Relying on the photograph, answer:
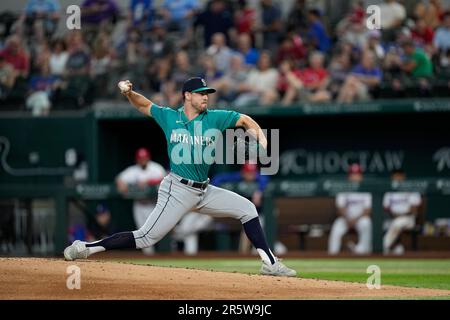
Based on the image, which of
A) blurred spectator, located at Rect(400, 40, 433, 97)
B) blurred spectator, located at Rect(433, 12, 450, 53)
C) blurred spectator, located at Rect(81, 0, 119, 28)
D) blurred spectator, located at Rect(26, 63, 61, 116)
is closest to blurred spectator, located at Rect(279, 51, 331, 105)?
blurred spectator, located at Rect(400, 40, 433, 97)

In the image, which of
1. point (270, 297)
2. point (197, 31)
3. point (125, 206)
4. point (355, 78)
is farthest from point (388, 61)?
point (270, 297)

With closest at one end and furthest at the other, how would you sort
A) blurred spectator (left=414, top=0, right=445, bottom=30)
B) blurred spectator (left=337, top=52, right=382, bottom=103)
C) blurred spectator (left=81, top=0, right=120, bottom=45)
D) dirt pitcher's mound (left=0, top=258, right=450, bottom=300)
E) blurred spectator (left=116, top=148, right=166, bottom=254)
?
dirt pitcher's mound (left=0, top=258, right=450, bottom=300), blurred spectator (left=337, top=52, right=382, bottom=103), blurred spectator (left=116, top=148, right=166, bottom=254), blurred spectator (left=414, top=0, right=445, bottom=30), blurred spectator (left=81, top=0, right=120, bottom=45)

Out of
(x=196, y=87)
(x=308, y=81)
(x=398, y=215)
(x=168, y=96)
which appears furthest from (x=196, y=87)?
(x=168, y=96)

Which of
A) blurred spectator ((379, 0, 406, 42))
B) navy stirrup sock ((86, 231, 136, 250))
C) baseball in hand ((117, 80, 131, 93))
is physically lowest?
navy stirrup sock ((86, 231, 136, 250))

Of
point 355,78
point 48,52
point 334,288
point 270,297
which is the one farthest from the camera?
point 48,52

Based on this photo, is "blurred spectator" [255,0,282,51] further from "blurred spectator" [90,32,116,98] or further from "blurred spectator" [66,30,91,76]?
Result: "blurred spectator" [66,30,91,76]

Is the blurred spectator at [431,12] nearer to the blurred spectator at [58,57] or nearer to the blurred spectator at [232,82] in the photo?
the blurred spectator at [232,82]

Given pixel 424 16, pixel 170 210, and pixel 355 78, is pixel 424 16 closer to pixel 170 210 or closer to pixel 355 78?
pixel 355 78

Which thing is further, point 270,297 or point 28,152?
point 28,152
